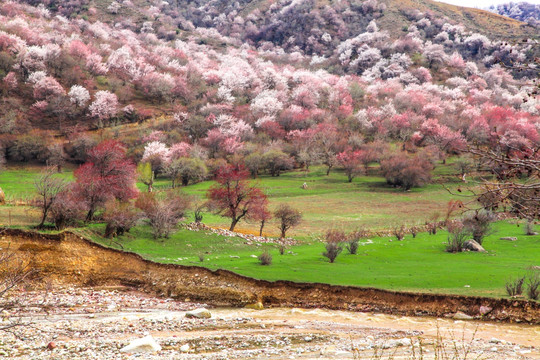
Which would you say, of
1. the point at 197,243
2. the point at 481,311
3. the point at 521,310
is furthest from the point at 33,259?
the point at 521,310

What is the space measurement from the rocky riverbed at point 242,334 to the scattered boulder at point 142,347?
21 centimetres

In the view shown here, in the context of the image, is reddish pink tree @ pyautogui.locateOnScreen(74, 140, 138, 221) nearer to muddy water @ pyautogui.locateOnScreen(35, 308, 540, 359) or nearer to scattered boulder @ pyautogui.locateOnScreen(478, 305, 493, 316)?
muddy water @ pyautogui.locateOnScreen(35, 308, 540, 359)

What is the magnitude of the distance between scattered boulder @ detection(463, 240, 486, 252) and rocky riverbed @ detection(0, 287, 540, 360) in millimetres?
12777

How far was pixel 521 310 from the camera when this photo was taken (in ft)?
53.0

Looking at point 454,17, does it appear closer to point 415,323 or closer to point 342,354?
point 415,323

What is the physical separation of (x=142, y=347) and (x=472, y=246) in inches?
921

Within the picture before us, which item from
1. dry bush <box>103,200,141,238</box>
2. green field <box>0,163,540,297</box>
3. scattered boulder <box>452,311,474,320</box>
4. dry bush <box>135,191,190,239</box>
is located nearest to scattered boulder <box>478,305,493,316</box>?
scattered boulder <box>452,311,474,320</box>

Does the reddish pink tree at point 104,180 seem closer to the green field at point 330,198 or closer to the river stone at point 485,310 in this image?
the green field at point 330,198

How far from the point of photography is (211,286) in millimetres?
20672

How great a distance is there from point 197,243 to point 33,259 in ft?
35.3

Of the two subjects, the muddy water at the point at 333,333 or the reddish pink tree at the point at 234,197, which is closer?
the muddy water at the point at 333,333

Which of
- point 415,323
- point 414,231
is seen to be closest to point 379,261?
point 415,323

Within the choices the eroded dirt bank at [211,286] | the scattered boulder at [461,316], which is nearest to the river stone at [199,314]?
the eroded dirt bank at [211,286]

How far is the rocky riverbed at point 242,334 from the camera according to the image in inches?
472
